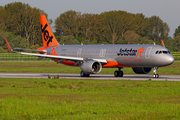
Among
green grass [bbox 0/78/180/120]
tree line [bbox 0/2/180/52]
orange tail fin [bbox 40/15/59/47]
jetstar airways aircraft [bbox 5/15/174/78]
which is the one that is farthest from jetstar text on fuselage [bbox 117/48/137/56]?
tree line [bbox 0/2/180/52]

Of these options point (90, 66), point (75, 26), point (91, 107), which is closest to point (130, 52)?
point (90, 66)

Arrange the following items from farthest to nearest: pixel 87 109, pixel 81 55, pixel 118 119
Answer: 1. pixel 81 55
2. pixel 87 109
3. pixel 118 119

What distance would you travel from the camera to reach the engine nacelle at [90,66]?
130ft

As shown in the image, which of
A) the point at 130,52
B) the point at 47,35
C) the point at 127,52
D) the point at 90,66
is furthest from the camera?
the point at 47,35

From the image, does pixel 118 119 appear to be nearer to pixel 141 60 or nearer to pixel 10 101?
pixel 10 101

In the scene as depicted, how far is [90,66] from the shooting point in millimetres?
39656

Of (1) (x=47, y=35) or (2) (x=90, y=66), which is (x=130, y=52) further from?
(1) (x=47, y=35)

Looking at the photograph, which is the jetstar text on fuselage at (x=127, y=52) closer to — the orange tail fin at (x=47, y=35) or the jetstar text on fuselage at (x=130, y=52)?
the jetstar text on fuselage at (x=130, y=52)

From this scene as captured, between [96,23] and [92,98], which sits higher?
[96,23]

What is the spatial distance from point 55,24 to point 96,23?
17706 millimetres

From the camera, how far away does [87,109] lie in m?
15.9

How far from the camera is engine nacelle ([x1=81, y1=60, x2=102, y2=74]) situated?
130 feet

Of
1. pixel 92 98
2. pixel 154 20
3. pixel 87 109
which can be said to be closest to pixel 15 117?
pixel 87 109

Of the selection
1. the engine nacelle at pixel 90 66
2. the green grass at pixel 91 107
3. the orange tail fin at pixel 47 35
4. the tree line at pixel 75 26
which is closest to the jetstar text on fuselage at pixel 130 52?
the engine nacelle at pixel 90 66
